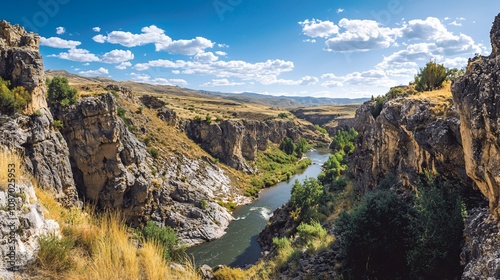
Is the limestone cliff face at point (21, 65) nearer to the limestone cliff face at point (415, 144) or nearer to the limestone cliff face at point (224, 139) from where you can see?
the limestone cliff face at point (415, 144)

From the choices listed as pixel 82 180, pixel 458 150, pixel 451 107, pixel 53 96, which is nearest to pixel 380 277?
pixel 458 150

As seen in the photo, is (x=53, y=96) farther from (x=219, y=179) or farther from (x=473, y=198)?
(x=473, y=198)

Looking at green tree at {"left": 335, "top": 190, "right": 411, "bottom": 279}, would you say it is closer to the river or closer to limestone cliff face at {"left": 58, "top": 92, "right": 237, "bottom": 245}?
the river

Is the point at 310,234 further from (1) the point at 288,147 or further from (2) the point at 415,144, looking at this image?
(1) the point at 288,147

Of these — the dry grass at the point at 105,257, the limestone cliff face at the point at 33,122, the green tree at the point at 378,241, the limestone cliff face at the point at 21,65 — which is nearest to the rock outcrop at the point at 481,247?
the green tree at the point at 378,241

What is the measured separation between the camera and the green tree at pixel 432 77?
26.8 m

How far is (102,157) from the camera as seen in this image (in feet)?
133

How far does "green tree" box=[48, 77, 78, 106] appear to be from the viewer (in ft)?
125

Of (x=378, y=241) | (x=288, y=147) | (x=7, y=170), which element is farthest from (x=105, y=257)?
(x=288, y=147)

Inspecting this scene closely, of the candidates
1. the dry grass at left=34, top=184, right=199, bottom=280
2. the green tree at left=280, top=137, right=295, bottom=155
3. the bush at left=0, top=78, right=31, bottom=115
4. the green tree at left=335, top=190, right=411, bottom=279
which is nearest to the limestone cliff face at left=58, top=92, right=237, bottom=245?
the bush at left=0, top=78, right=31, bottom=115

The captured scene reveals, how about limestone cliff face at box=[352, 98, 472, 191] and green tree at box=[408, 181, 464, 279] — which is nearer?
green tree at box=[408, 181, 464, 279]

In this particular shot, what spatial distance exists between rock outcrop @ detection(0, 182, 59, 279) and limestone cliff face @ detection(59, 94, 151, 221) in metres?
33.7

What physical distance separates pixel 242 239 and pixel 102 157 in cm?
2159

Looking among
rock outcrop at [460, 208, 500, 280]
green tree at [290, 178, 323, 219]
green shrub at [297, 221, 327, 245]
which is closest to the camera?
rock outcrop at [460, 208, 500, 280]
